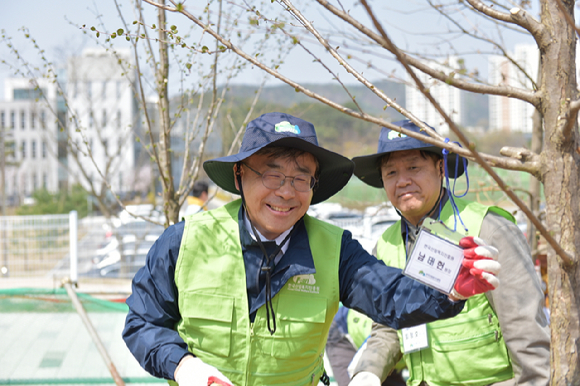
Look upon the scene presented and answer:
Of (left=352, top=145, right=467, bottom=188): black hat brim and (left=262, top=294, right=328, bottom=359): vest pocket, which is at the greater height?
(left=352, top=145, right=467, bottom=188): black hat brim

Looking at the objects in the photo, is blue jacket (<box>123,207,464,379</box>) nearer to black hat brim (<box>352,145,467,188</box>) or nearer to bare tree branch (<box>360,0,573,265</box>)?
bare tree branch (<box>360,0,573,265</box>)

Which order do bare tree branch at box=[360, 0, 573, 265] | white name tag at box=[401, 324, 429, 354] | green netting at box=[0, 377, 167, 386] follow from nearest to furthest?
bare tree branch at box=[360, 0, 573, 265], white name tag at box=[401, 324, 429, 354], green netting at box=[0, 377, 167, 386]

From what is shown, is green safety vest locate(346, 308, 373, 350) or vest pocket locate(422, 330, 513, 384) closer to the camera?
vest pocket locate(422, 330, 513, 384)

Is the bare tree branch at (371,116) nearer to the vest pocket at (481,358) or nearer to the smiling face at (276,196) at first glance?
the smiling face at (276,196)

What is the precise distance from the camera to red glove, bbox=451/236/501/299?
1484 millimetres

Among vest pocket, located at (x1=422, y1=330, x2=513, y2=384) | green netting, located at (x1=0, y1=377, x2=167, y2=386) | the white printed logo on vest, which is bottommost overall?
green netting, located at (x1=0, y1=377, x2=167, y2=386)

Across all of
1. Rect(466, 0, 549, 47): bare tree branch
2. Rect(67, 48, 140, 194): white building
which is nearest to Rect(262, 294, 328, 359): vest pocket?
Rect(466, 0, 549, 47): bare tree branch

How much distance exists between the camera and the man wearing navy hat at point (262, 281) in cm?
195

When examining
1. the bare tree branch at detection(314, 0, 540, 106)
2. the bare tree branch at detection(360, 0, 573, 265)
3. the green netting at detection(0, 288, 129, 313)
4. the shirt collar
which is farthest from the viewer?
the green netting at detection(0, 288, 129, 313)

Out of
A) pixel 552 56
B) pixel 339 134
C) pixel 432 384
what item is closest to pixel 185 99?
pixel 432 384

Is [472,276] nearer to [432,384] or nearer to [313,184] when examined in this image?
[313,184]

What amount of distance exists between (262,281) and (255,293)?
0.05 metres

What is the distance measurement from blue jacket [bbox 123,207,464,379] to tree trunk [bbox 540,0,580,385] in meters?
0.37

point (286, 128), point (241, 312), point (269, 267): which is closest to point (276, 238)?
point (269, 267)
